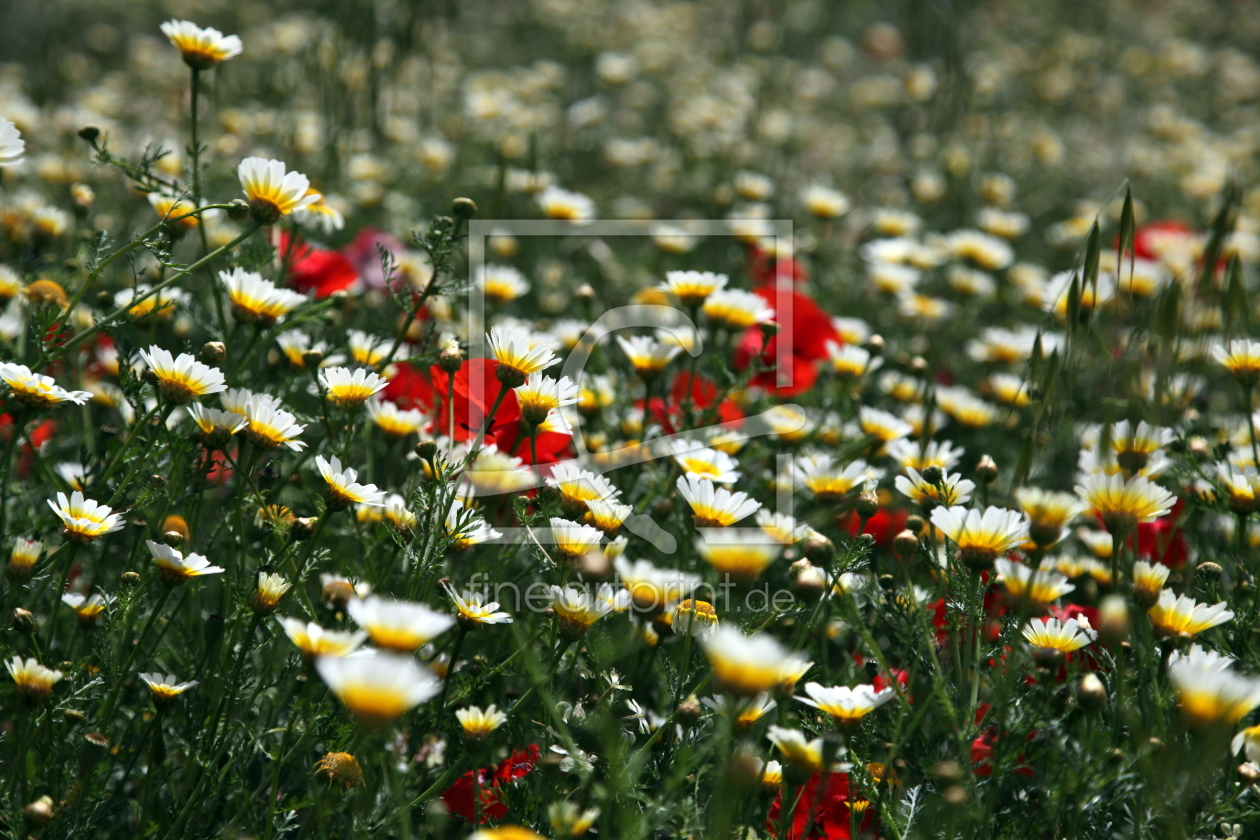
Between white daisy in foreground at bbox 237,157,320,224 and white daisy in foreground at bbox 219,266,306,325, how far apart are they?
0.47 ft

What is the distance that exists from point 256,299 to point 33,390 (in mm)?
366

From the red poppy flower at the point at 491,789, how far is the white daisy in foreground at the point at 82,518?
53 cm

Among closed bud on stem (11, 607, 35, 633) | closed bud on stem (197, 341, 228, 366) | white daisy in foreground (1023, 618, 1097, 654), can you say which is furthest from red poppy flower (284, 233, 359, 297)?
white daisy in foreground (1023, 618, 1097, 654)

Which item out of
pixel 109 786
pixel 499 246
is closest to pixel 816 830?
pixel 109 786

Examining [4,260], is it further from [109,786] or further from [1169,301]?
[1169,301]

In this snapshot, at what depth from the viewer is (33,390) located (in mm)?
1360

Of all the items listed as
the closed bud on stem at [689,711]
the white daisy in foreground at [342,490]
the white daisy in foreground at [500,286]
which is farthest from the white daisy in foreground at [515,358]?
the white daisy in foreground at [500,286]

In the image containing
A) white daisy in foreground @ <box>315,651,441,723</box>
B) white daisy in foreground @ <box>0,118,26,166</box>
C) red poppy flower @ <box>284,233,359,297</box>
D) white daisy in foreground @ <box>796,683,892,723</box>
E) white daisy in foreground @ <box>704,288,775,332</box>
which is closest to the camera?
white daisy in foreground @ <box>315,651,441,723</box>

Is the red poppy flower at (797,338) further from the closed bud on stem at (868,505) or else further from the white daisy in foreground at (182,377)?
the white daisy in foreground at (182,377)

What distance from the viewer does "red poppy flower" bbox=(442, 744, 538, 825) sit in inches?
52.6

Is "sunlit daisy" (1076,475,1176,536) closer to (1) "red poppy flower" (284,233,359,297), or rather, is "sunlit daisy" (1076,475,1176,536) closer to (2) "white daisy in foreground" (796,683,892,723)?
(2) "white daisy in foreground" (796,683,892,723)

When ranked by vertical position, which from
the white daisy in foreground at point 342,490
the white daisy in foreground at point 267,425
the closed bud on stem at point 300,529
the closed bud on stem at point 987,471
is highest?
the white daisy in foreground at point 267,425

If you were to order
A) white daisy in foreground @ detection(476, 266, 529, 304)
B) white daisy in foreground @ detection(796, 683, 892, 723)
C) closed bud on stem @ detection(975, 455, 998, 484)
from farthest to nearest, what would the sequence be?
white daisy in foreground @ detection(476, 266, 529, 304) → closed bud on stem @ detection(975, 455, 998, 484) → white daisy in foreground @ detection(796, 683, 892, 723)

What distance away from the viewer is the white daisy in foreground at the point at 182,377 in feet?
4.57
